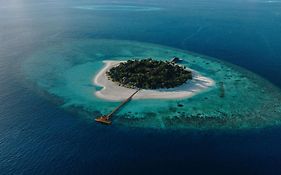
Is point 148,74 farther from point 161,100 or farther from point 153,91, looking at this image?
point 161,100

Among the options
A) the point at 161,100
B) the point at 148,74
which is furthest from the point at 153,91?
the point at 148,74

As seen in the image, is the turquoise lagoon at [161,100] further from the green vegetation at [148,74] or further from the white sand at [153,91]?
the green vegetation at [148,74]

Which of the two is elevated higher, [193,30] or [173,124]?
[193,30]

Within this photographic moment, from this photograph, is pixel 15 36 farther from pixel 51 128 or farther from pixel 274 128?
pixel 274 128

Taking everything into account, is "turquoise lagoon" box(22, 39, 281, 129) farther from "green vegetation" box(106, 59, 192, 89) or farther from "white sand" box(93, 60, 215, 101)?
"green vegetation" box(106, 59, 192, 89)

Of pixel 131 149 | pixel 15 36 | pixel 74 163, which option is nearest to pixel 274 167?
pixel 131 149

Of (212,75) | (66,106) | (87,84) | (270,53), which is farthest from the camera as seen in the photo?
(270,53)

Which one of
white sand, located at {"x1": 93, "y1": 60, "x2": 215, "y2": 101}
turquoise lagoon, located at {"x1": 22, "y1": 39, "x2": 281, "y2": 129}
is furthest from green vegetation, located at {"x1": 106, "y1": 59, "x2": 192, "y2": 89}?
turquoise lagoon, located at {"x1": 22, "y1": 39, "x2": 281, "y2": 129}
